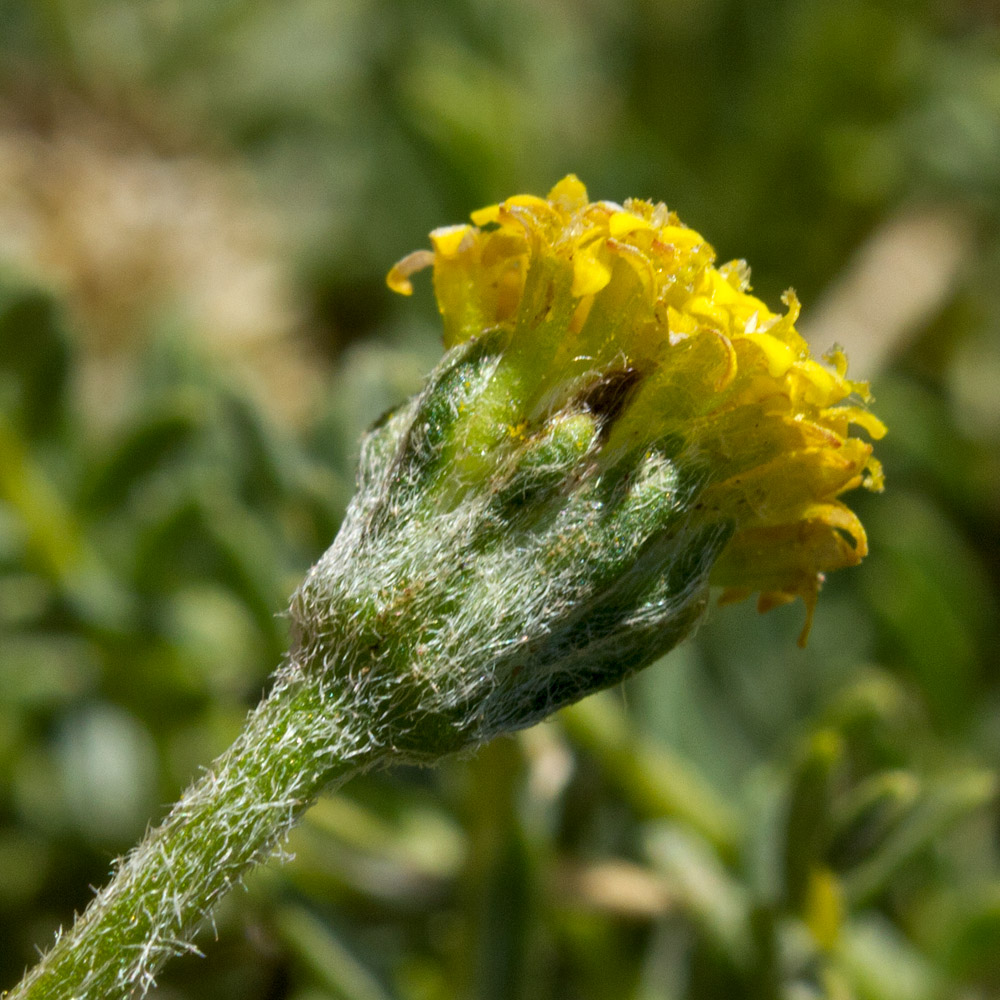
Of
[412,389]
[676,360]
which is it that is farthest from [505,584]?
[412,389]

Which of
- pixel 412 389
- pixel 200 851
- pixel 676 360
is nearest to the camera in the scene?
pixel 200 851

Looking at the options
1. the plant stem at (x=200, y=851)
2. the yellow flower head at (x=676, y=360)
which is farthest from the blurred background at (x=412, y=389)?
the plant stem at (x=200, y=851)

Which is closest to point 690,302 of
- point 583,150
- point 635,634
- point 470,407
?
point 470,407

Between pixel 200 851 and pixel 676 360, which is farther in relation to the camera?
pixel 676 360

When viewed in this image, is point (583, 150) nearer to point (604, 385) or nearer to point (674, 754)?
point (674, 754)

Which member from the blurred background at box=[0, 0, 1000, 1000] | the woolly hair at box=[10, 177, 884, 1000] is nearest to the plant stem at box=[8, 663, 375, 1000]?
the woolly hair at box=[10, 177, 884, 1000]

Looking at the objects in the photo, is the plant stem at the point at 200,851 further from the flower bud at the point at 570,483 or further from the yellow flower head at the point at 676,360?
the yellow flower head at the point at 676,360

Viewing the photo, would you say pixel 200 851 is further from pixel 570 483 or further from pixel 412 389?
pixel 412 389
